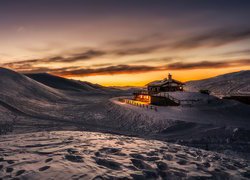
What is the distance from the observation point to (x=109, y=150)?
39.7ft

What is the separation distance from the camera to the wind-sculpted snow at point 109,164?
8.61m

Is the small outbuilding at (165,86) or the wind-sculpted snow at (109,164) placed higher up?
the small outbuilding at (165,86)

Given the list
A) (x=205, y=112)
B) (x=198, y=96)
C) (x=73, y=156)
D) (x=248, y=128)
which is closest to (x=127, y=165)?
(x=73, y=156)

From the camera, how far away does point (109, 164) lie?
975 cm

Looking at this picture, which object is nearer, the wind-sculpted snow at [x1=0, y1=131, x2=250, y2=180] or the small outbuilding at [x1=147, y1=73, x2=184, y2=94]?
the wind-sculpted snow at [x1=0, y1=131, x2=250, y2=180]

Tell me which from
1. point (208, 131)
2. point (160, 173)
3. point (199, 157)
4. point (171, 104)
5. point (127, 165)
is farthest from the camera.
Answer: point (171, 104)

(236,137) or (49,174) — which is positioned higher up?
(49,174)

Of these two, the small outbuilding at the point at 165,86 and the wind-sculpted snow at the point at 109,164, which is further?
the small outbuilding at the point at 165,86

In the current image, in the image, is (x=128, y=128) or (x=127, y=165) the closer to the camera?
(x=127, y=165)

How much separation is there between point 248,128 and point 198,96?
87.3 feet

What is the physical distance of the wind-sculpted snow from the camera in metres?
8.61

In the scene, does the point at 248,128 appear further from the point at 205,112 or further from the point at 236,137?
the point at 205,112

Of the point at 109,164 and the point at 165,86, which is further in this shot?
the point at 165,86

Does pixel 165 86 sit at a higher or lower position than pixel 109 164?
higher
